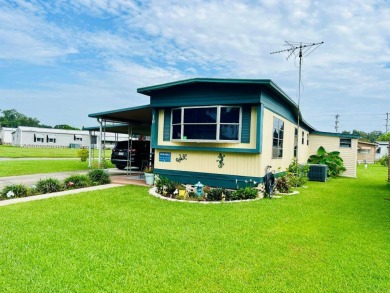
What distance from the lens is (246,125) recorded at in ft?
26.2

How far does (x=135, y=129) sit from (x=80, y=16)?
6594 mm

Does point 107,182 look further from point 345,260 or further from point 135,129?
point 345,260

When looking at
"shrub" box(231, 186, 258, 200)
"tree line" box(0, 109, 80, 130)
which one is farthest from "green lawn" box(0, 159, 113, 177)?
"tree line" box(0, 109, 80, 130)

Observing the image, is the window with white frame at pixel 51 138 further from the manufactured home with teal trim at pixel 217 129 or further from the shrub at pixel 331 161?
the shrub at pixel 331 161

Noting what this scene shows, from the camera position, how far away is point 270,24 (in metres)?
10.6

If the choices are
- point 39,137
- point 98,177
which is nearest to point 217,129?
point 98,177

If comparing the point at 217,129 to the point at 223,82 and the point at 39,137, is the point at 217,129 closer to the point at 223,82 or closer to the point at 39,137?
the point at 223,82

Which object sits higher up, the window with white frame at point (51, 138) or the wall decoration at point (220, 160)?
the window with white frame at point (51, 138)

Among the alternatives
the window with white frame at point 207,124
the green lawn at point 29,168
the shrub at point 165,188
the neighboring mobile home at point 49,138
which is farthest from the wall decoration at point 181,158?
the neighboring mobile home at point 49,138

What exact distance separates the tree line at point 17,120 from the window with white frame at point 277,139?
7678cm

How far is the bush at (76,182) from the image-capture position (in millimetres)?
8557

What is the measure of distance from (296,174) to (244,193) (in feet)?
16.7

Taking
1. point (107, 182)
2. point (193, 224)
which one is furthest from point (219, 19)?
point (193, 224)

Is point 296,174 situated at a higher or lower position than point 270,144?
lower
